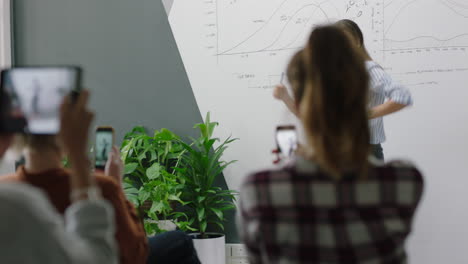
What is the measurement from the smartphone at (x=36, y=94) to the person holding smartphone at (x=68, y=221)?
176 millimetres

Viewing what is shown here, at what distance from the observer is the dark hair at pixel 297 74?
1173 mm

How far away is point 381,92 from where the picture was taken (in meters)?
2.68

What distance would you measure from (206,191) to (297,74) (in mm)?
2491

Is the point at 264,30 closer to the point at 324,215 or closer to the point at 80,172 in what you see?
the point at 324,215

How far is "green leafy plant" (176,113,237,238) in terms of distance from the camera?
3580 mm

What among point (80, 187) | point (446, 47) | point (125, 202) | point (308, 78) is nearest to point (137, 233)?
Answer: point (125, 202)

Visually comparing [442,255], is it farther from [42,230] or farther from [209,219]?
[42,230]

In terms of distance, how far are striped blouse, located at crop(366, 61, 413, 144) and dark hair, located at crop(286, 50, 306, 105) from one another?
1.47 meters

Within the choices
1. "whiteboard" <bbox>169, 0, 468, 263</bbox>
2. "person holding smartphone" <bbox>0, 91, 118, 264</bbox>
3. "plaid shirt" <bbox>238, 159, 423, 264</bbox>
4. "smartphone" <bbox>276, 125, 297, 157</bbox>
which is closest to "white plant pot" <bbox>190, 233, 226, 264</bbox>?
"whiteboard" <bbox>169, 0, 468, 263</bbox>

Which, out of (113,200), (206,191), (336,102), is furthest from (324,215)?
(206,191)

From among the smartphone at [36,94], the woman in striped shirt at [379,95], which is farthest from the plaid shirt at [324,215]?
the woman in striped shirt at [379,95]

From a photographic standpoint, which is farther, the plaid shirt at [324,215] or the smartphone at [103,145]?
the smartphone at [103,145]

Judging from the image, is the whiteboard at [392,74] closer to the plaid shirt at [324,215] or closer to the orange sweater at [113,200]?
the orange sweater at [113,200]

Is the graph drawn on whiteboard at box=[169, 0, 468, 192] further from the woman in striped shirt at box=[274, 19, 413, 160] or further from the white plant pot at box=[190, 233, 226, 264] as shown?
the woman in striped shirt at box=[274, 19, 413, 160]
